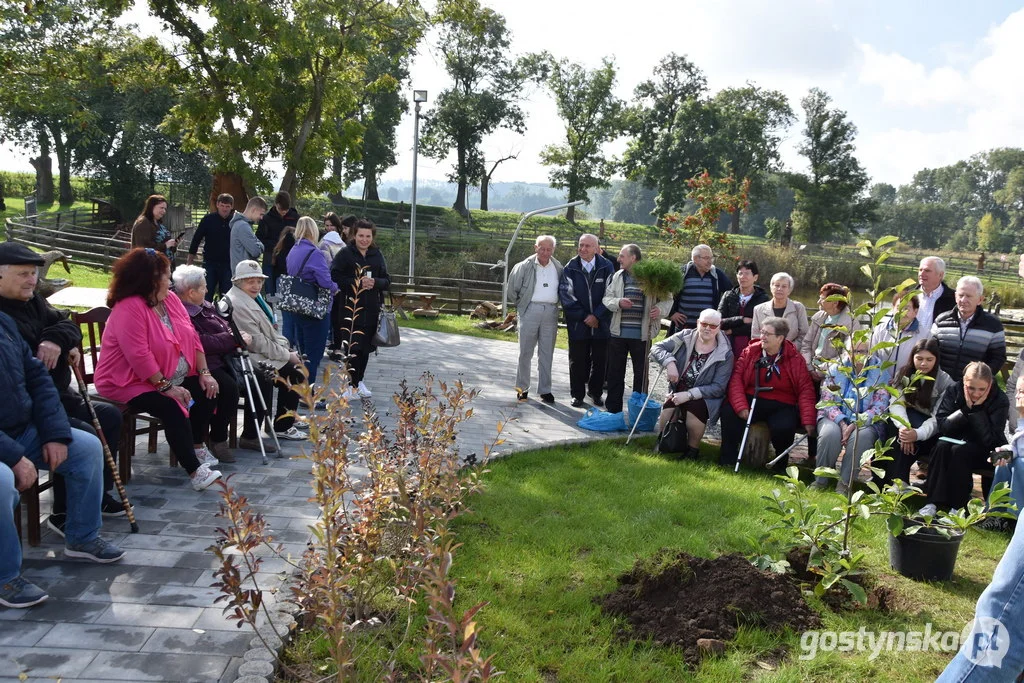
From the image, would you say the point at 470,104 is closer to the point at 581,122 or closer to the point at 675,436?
the point at 581,122

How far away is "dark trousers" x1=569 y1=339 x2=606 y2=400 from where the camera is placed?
8898 mm

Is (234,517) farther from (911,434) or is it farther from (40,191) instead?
(40,191)

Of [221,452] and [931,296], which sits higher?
[931,296]

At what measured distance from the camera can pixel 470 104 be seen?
163 ft

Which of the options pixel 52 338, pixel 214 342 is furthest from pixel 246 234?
pixel 52 338

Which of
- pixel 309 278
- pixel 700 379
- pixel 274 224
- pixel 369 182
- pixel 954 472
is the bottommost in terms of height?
pixel 954 472

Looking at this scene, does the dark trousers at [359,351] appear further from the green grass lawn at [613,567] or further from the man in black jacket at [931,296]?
the man in black jacket at [931,296]

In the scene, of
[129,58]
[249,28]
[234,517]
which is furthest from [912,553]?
[129,58]

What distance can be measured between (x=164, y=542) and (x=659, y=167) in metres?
55.0

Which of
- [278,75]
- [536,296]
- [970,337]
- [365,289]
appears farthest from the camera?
[278,75]

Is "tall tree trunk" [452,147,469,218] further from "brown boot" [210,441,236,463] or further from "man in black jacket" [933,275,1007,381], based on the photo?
"brown boot" [210,441,236,463]

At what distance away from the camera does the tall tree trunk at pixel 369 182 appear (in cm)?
4831

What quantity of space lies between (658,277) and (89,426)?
5.38 m

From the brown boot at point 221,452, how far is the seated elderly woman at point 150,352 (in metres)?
0.44
